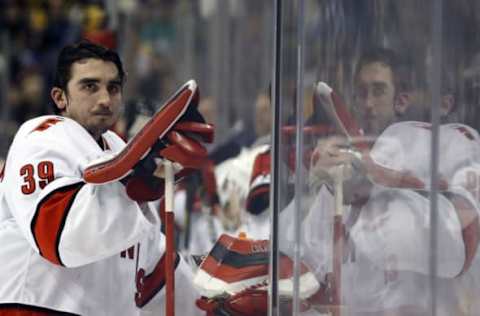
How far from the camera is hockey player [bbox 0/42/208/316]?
2730mm

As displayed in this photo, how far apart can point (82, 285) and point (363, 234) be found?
24.0 inches

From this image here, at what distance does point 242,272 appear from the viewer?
3072 millimetres

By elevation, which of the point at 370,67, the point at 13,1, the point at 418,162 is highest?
the point at 13,1

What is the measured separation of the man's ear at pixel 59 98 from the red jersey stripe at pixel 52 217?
346mm

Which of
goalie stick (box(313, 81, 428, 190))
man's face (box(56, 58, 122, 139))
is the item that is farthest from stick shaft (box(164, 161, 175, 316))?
goalie stick (box(313, 81, 428, 190))

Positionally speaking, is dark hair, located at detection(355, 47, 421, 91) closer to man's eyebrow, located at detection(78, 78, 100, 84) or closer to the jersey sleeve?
the jersey sleeve

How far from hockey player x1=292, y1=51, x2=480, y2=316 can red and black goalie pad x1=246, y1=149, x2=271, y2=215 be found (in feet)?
3.79

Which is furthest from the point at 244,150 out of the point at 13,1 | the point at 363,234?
the point at 13,1

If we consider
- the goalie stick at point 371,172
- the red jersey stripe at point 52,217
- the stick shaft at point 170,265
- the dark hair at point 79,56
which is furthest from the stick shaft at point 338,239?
the dark hair at point 79,56

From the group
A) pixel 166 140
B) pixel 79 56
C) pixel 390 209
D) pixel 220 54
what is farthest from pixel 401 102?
pixel 220 54

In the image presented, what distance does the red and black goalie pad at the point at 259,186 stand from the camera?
4.05 meters

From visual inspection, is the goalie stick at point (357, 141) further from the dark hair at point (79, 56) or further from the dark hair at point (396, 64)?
the dark hair at point (79, 56)

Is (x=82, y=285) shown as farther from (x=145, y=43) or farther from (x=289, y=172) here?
(x=145, y=43)

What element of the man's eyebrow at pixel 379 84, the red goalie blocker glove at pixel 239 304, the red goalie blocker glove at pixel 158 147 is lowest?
the red goalie blocker glove at pixel 239 304
